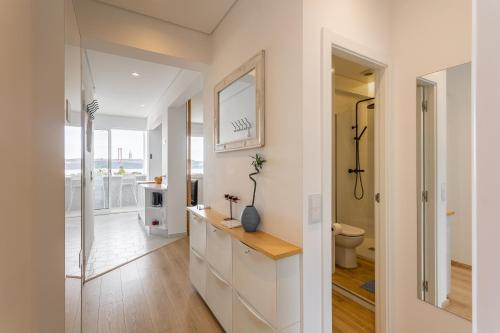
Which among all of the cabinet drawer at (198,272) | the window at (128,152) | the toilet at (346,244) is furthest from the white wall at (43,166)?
the window at (128,152)

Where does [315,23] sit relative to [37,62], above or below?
above

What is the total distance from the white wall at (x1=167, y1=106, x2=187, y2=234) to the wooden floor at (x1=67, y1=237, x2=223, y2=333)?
1.30 meters

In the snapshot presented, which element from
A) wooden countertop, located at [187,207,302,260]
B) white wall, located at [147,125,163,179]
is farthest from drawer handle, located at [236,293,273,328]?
white wall, located at [147,125,163,179]

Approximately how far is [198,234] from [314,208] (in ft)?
4.64

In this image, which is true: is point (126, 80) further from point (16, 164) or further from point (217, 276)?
point (16, 164)

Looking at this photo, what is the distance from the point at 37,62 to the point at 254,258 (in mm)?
1521

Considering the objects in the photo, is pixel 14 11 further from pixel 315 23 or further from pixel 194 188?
pixel 194 188

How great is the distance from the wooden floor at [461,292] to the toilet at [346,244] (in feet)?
4.19

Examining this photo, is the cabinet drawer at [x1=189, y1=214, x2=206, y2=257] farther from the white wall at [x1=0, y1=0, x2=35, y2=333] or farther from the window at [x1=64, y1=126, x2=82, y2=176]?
the white wall at [x1=0, y1=0, x2=35, y2=333]

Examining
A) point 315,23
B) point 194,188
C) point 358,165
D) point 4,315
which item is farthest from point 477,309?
point 194,188

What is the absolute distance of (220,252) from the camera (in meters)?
1.95

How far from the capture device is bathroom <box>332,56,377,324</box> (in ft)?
9.86

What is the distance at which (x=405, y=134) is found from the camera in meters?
1.83

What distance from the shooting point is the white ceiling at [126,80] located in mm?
3398
